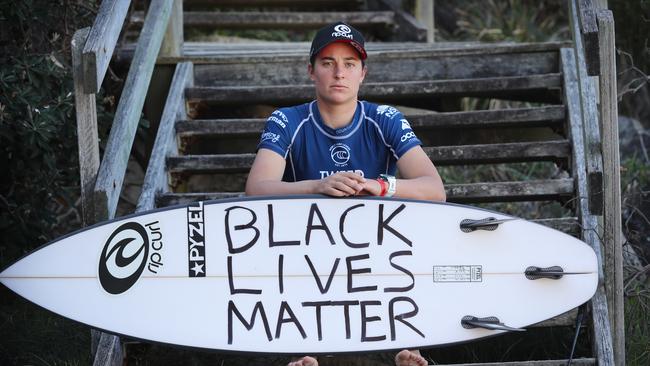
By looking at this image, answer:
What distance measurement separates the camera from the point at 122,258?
10.4 ft

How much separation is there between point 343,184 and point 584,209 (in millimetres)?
1233

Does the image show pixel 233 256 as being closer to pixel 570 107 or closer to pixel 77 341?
pixel 77 341

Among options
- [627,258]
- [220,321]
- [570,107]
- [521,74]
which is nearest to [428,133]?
[521,74]

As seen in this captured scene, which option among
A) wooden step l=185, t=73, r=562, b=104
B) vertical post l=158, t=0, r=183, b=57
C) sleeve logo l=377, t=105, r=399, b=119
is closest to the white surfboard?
sleeve logo l=377, t=105, r=399, b=119

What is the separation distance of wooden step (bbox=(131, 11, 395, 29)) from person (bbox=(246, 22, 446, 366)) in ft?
10.3

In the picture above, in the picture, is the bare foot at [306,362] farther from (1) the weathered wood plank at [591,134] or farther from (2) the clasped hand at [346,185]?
(1) the weathered wood plank at [591,134]

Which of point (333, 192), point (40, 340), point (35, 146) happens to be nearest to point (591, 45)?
point (333, 192)

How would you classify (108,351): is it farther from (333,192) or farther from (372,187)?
(372,187)

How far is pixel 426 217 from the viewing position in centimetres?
321

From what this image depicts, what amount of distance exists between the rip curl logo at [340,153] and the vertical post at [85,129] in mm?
880

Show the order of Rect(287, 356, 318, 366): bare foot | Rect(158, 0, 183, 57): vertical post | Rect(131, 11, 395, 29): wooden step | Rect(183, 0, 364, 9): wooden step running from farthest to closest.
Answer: Rect(183, 0, 364, 9): wooden step, Rect(131, 11, 395, 29): wooden step, Rect(158, 0, 183, 57): vertical post, Rect(287, 356, 318, 366): bare foot

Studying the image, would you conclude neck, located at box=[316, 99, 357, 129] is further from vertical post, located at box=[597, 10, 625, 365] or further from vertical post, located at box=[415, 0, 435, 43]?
vertical post, located at box=[415, 0, 435, 43]

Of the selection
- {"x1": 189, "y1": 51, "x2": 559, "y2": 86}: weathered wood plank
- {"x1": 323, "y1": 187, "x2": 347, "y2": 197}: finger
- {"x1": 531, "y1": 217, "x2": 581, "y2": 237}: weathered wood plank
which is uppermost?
{"x1": 189, "y1": 51, "x2": 559, "y2": 86}: weathered wood plank

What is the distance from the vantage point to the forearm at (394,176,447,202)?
10.5 feet
